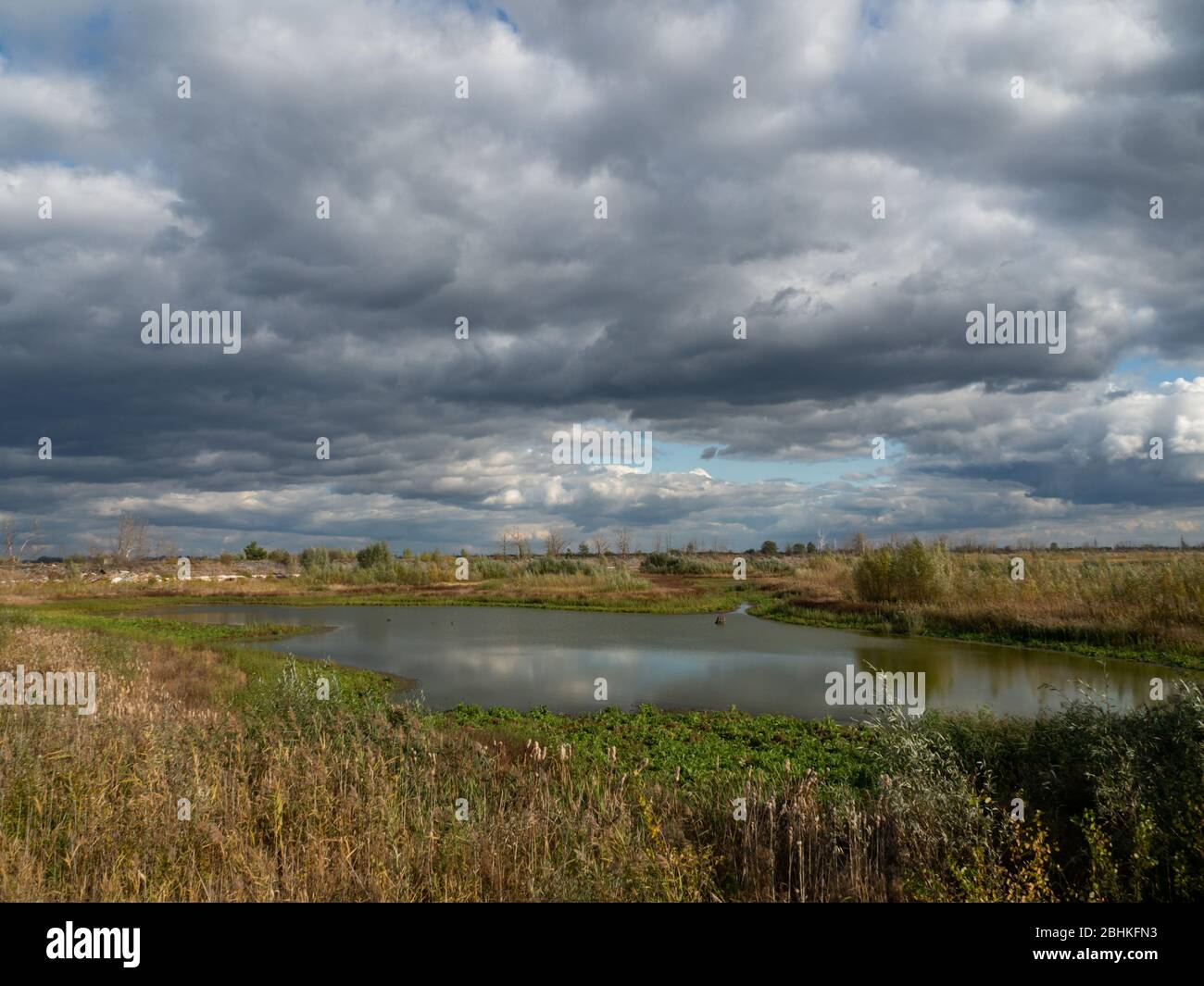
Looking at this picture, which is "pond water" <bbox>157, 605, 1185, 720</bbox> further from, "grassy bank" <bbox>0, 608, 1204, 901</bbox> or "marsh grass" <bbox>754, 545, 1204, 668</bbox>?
"grassy bank" <bbox>0, 608, 1204, 901</bbox>

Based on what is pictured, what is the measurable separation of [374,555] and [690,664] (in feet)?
205

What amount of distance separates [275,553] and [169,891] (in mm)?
112096

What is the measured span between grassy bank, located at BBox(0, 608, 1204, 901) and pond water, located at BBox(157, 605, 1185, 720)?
4150mm

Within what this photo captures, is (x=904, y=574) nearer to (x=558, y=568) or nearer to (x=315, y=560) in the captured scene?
(x=558, y=568)

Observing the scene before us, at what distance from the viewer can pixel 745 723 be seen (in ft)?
45.7

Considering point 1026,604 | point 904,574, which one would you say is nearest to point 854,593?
point 904,574

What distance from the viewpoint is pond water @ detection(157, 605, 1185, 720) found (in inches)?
670

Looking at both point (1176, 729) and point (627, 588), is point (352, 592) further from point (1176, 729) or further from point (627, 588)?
point (1176, 729)

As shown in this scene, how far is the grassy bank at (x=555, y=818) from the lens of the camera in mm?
4805

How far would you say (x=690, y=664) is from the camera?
2255 cm

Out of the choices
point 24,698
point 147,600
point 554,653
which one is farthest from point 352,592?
point 24,698

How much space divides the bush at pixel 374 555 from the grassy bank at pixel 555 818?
68.4m

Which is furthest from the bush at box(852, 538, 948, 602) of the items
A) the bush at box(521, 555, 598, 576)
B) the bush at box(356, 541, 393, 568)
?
the bush at box(356, 541, 393, 568)

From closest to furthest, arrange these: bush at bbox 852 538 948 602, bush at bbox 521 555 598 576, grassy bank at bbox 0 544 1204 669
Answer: grassy bank at bbox 0 544 1204 669 → bush at bbox 852 538 948 602 → bush at bbox 521 555 598 576
